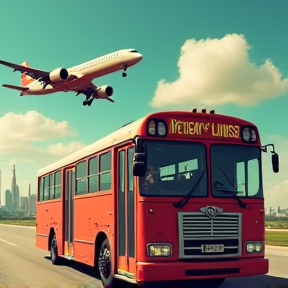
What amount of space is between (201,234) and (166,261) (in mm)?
710

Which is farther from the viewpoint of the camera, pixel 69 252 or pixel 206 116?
pixel 69 252

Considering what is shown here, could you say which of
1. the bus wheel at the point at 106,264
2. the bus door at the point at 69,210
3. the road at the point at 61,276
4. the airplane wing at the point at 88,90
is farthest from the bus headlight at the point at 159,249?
the airplane wing at the point at 88,90

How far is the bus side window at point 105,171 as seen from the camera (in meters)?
9.27

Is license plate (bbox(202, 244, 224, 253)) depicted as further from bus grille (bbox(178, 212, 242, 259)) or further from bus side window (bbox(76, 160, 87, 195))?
bus side window (bbox(76, 160, 87, 195))

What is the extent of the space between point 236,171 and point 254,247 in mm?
1312

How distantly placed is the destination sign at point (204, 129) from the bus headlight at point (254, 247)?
185 cm

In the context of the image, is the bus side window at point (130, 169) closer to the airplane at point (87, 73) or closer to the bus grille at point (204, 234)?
the bus grille at point (204, 234)

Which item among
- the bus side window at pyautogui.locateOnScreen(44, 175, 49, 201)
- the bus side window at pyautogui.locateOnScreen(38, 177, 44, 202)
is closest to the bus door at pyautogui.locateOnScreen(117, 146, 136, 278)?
the bus side window at pyautogui.locateOnScreen(44, 175, 49, 201)

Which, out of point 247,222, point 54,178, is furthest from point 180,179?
point 54,178

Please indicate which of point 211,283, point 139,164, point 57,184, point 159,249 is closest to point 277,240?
point 57,184

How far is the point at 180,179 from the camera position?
824 centimetres

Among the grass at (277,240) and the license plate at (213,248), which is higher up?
the license plate at (213,248)

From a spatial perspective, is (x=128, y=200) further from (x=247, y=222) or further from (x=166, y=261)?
(x=247, y=222)

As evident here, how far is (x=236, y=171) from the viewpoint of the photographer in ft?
28.3
